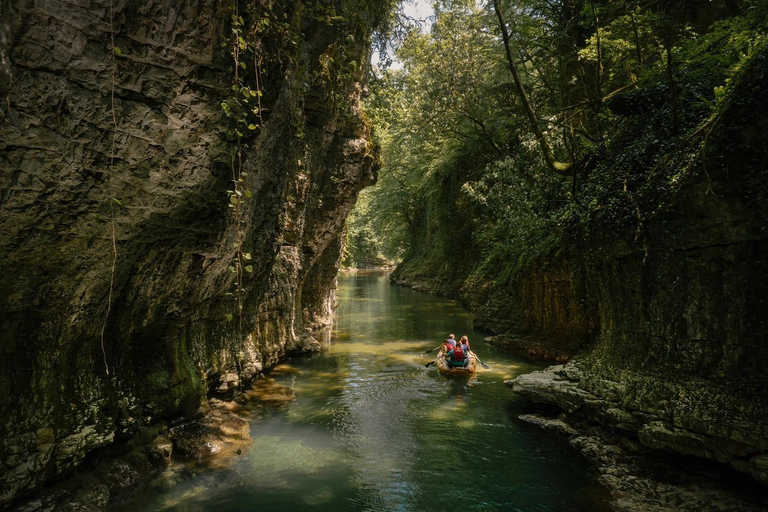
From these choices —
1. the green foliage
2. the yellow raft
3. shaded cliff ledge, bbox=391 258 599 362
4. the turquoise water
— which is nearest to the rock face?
the turquoise water

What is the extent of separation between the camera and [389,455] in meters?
7.76

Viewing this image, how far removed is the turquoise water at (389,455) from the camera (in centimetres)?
634

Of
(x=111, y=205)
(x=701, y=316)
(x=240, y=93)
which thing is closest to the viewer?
(x=111, y=205)

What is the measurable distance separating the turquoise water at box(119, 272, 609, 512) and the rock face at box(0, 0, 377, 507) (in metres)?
1.54

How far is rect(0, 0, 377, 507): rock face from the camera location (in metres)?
Result: 4.11

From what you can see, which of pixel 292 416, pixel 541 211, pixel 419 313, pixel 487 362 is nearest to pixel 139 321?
pixel 292 416

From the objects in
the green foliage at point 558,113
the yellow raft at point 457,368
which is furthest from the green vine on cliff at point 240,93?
the yellow raft at point 457,368

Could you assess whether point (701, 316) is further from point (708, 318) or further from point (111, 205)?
point (111, 205)

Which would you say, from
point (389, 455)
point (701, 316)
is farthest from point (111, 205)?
point (701, 316)

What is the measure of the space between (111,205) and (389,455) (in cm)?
597

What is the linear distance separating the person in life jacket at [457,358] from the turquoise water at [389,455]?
40 cm

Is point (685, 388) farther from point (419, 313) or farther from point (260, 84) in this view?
point (419, 313)

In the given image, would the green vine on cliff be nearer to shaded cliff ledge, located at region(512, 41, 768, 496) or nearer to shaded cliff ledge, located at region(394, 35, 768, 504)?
shaded cliff ledge, located at region(512, 41, 768, 496)

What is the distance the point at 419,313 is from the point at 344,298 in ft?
29.2
